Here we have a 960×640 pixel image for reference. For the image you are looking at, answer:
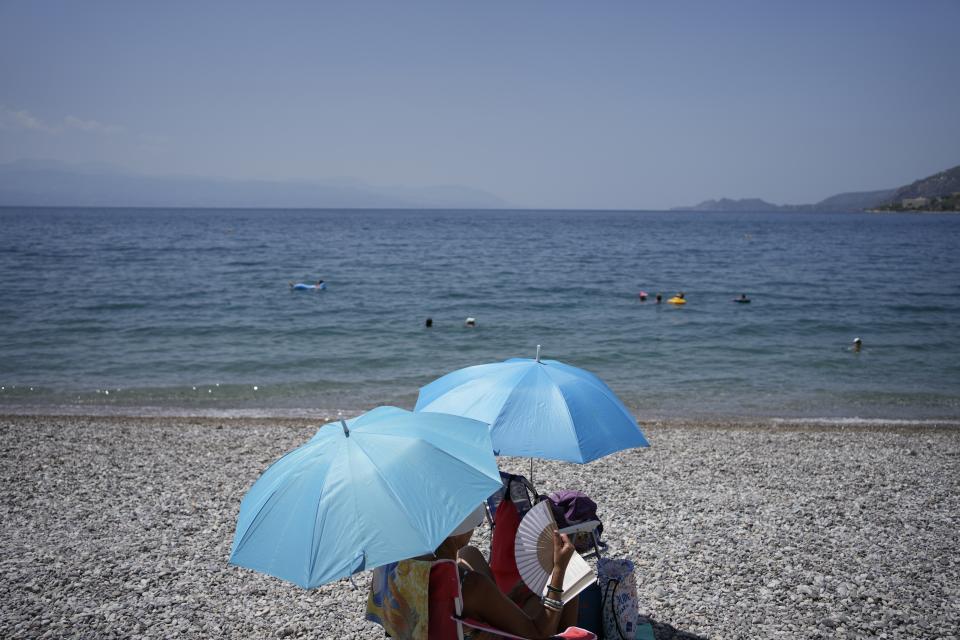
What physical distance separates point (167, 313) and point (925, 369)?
25654mm

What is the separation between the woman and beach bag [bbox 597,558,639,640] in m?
0.69

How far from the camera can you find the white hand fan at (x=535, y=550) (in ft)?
12.8

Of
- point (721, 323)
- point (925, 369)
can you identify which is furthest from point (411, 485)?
point (721, 323)

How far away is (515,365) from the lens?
5.58 meters

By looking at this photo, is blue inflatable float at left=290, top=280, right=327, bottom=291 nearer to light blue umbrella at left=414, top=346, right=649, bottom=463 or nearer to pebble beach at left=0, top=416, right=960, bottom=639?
pebble beach at left=0, top=416, right=960, bottom=639

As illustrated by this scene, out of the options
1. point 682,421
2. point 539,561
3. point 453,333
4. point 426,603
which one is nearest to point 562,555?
point 539,561

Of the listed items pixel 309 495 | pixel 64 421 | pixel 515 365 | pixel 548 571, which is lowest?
pixel 64 421

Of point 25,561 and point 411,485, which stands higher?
point 411,485

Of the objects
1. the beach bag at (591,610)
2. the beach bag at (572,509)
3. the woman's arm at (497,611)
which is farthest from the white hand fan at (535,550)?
the beach bag at (591,610)

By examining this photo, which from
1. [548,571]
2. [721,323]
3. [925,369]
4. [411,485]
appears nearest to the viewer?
[411,485]

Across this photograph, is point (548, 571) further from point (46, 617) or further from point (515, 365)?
point (46, 617)

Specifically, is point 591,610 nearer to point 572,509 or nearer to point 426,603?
point 572,509

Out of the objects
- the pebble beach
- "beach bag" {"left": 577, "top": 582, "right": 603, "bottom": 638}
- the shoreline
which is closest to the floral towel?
"beach bag" {"left": 577, "top": 582, "right": 603, "bottom": 638}

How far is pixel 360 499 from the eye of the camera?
357 cm
